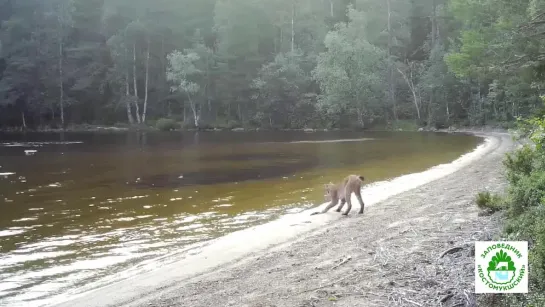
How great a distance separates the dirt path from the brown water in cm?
204

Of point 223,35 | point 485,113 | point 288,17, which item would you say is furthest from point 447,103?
point 223,35

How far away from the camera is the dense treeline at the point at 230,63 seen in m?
56.0

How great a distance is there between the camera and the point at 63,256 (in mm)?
8727

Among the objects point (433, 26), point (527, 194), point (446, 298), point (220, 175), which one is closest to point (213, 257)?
point (446, 298)

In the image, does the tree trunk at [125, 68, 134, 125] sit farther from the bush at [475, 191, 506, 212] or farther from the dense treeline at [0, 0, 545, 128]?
the bush at [475, 191, 506, 212]

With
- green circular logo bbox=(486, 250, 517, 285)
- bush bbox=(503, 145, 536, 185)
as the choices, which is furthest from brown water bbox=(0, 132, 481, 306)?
green circular logo bbox=(486, 250, 517, 285)

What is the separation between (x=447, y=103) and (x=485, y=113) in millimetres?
4713

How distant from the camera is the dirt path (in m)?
5.46

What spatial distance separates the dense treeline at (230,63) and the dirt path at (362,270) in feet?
153

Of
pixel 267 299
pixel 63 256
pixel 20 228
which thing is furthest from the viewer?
pixel 20 228

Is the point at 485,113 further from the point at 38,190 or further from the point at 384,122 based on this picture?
the point at 38,190

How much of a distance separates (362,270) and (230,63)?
198 ft

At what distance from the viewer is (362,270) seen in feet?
21.2

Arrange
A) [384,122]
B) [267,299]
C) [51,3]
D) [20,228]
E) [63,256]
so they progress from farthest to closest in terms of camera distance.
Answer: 1. [51,3]
2. [384,122]
3. [20,228]
4. [63,256]
5. [267,299]
